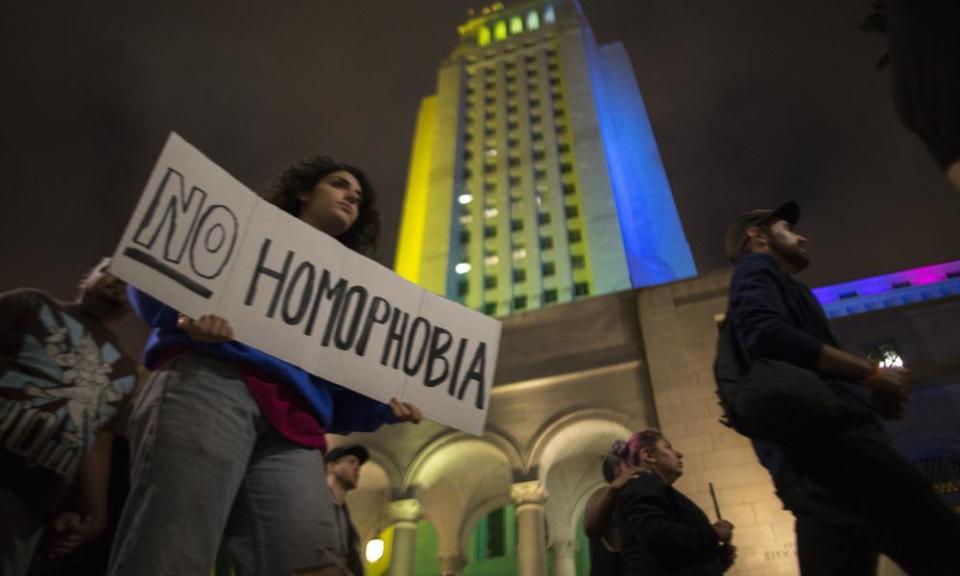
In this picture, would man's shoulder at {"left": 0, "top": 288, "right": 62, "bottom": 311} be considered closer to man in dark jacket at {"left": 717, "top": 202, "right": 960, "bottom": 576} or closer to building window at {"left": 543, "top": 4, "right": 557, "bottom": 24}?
man in dark jacket at {"left": 717, "top": 202, "right": 960, "bottom": 576}

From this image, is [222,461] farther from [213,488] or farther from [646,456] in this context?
[646,456]

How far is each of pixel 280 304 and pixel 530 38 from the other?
39467mm

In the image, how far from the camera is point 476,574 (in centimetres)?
1969

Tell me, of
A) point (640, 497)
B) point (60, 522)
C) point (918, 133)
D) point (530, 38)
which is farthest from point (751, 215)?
point (530, 38)

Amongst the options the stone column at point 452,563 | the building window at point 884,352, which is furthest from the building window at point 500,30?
the stone column at point 452,563

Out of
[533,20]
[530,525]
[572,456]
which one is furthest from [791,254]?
[533,20]

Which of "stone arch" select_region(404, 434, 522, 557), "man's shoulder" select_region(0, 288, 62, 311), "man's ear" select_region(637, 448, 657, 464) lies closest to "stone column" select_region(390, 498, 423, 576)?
"stone arch" select_region(404, 434, 522, 557)

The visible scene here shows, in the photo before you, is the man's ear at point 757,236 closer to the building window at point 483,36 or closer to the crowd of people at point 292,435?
the crowd of people at point 292,435

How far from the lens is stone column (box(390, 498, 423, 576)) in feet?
42.3

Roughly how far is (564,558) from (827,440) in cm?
1683

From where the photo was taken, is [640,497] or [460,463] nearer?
[640,497]

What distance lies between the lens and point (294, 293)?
238 cm

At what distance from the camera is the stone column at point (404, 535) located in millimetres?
12906

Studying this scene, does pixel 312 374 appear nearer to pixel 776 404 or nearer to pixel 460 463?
pixel 776 404
